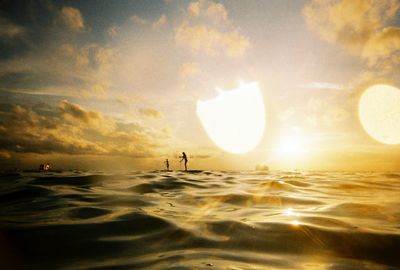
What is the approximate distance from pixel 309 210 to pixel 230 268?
145 inches

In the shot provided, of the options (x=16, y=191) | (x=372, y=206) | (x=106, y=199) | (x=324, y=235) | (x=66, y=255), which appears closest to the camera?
(x=66, y=255)

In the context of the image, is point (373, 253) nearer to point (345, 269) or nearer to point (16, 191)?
point (345, 269)

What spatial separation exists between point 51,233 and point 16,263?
98 centimetres

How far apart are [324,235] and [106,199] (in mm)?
5224

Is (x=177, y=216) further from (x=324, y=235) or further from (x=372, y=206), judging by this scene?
(x=372, y=206)

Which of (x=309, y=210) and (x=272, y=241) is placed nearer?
(x=272, y=241)

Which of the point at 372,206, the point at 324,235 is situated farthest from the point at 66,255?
the point at 372,206

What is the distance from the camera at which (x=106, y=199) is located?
264 inches

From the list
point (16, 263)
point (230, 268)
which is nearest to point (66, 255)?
point (16, 263)

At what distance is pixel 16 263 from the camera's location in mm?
2717

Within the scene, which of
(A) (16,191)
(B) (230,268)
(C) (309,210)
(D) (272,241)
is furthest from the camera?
(A) (16,191)

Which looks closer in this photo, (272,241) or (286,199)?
(272,241)

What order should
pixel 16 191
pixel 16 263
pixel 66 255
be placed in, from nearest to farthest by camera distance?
1. pixel 16 263
2. pixel 66 255
3. pixel 16 191

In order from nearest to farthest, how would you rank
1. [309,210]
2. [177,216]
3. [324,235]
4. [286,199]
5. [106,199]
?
[324,235], [177,216], [309,210], [106,199], [286,199]
